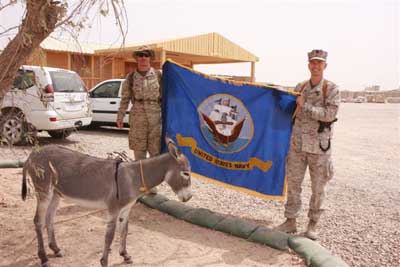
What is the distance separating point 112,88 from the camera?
13.4m

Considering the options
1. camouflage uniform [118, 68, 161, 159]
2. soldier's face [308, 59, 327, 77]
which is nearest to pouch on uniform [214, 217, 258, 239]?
camouflage uniform [118, 68, 161, 159]

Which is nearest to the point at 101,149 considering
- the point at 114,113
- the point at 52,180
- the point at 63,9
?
the point at 114,113

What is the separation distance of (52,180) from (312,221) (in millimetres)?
3183

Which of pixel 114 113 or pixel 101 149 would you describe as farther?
pixel 114 113

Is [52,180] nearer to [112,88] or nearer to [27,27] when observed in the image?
[27,27]

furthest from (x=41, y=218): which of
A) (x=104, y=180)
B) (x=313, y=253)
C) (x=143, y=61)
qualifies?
(x=313, y=253)

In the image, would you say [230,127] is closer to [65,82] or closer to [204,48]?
[65,82]

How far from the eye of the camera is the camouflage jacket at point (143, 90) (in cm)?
549

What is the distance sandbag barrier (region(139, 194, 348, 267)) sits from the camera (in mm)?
4000

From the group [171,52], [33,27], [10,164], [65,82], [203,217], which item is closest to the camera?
[33,27]

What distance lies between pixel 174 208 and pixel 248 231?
1.27m

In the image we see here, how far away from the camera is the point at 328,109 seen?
442 cm

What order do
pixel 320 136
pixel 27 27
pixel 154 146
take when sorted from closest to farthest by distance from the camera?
pixel 27 27, pixel 320 136, pixel 154 146

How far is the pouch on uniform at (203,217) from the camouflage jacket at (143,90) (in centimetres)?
168
